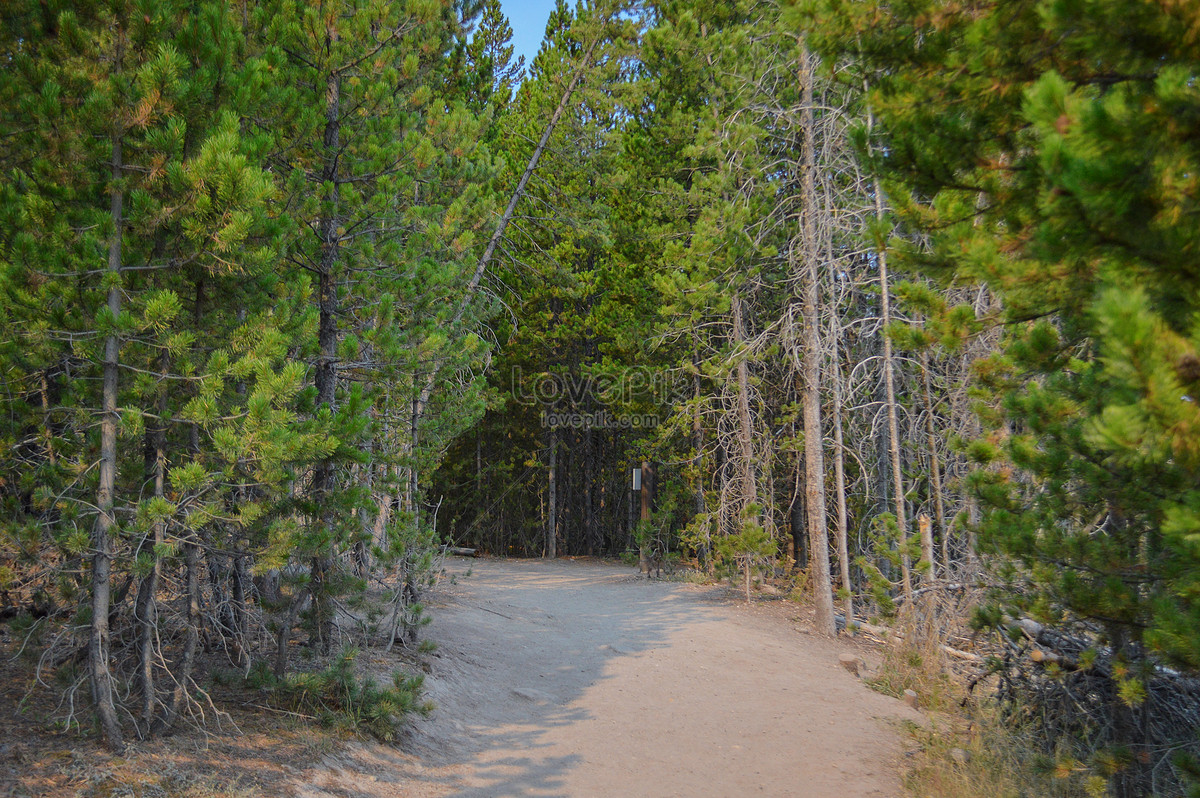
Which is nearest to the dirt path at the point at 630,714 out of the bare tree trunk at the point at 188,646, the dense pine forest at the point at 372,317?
the dense pine forest at the point at 372,317

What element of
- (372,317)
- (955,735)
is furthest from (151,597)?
(955,735)

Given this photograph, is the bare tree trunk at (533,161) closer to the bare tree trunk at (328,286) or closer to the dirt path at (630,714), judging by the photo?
the bare tree trunk at (328,286)

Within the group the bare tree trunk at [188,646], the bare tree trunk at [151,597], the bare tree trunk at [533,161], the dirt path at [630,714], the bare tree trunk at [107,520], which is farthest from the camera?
the bare tree trunk at [533,161]

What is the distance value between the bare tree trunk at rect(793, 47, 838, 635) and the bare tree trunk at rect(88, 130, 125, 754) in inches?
293

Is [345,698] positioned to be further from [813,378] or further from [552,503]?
[552,503]

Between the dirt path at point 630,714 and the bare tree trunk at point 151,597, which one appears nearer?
the bare tree trunk at point 151,597

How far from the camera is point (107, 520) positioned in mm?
3420

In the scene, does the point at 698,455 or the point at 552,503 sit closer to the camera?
the point at 698,455

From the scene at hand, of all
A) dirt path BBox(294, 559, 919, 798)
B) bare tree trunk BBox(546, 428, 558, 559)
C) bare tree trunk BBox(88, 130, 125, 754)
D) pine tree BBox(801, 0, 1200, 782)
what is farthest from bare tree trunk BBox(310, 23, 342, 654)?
bare tree trunk BBox(546, 428, 558, 559)

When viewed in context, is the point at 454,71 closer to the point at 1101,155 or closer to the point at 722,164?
the point at 722,164

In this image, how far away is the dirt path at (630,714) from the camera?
14.4 ft

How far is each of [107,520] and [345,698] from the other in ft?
6.70

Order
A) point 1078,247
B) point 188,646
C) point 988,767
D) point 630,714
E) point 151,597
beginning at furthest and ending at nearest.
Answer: point 630,714, point 988,767, point 188,646, point 151,597, point 1078,247

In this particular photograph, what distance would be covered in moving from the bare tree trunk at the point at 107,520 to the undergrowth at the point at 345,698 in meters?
1.10
